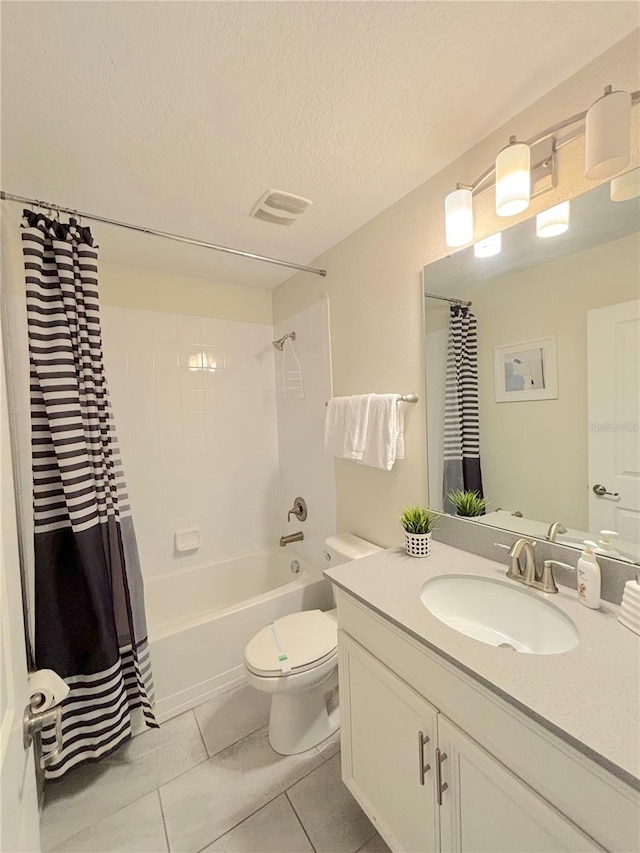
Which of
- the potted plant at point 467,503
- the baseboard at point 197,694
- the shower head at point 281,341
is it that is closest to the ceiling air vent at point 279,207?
the shower head at point 281,341

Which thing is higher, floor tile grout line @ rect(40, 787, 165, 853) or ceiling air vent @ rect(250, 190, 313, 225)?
ceiling air vent @ rect(250, 190, 313, 225)

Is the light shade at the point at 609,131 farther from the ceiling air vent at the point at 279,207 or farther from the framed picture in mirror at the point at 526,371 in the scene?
the ceiling air vent at the point at 279,207

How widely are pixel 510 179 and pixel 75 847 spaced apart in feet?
8.10

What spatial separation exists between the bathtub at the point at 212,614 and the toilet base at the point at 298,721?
0.43 m

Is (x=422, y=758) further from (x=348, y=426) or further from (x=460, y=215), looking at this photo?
(x=460, y=215)

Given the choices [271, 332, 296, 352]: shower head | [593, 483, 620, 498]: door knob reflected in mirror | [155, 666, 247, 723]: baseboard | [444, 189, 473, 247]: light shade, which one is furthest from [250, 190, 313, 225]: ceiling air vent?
[155, 666, 247, 723]: baseboard

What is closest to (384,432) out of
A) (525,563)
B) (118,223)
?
(525,563)

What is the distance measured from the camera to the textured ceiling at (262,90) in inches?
32.7

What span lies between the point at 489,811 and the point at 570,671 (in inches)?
13.6

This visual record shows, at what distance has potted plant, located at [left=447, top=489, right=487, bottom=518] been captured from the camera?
4.30 feet

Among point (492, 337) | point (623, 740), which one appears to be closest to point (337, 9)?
point (492, 337)

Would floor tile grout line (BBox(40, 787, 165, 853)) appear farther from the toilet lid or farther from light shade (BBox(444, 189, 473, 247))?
light shade (BBox(444, 189, 473, 247))

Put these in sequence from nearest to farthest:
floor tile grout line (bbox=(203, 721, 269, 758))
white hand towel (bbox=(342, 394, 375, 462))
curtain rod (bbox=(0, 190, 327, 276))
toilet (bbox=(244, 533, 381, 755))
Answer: curtain rod (bbox=(0, 190, 327, 276)), toilet (bbox=(244, 533, 381, 755)), floor tile grout line (bbox=(203, 721, 269, 758)), white hand towel (bbox=(342, 394, 375, 462))

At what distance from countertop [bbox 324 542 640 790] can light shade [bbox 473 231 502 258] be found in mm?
1094
